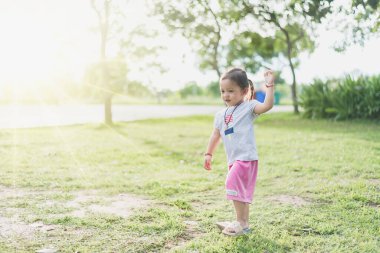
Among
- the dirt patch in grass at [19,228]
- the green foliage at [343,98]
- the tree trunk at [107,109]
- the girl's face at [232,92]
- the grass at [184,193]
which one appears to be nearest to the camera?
the grass at [184,193]

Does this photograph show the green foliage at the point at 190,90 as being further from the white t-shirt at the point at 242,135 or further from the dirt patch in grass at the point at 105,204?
the white t-shirt at the point at 242,135

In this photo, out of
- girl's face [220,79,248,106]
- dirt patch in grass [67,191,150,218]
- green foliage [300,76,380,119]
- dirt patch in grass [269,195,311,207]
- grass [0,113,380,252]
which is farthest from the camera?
green foliage [300,76,380,119]

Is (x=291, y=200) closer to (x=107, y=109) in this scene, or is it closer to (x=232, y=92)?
(x=232, y=92)

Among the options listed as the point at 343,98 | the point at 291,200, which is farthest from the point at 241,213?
the point at 343,98

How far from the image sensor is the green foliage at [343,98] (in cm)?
1397

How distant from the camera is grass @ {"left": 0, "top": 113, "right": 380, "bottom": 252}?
3572mm

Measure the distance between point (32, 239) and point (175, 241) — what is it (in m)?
1.12

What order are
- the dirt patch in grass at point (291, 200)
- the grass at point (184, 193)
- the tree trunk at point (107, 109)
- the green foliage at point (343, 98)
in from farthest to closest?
the tree trunk at point (107, 109) < the green foliage at point (343, 98) < the dirt patch in grass at point (291, 200) < the grass at point (184, 193)

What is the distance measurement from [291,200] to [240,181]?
1.38 meters

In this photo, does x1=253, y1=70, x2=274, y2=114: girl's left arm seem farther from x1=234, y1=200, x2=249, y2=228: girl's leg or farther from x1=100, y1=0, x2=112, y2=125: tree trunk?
x1=100, y1=0, x2=112, y2=125: tree trunk

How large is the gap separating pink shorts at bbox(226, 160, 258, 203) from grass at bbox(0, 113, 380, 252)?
0.34 m

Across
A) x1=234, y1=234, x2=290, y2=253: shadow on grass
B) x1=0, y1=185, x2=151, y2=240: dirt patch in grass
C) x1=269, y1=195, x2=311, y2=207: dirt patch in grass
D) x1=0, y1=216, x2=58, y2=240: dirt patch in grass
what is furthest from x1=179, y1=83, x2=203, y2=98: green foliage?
x1=234, y1=234, x2=290, y2=253: shadow on grass

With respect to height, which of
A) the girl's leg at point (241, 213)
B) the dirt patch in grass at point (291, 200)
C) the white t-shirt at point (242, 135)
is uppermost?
the white t-shirt at point (242, 135)

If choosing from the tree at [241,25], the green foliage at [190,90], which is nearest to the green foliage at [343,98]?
the tree at [241,25]
